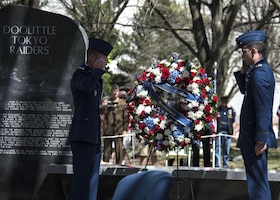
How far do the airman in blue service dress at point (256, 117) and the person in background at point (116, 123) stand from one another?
24.9 feet

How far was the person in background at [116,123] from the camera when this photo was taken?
14734mm

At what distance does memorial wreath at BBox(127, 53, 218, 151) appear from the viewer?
816 centimetres

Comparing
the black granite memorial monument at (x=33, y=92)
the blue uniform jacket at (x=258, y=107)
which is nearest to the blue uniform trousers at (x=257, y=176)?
the blue uniform jacket at (x=258, y=107)

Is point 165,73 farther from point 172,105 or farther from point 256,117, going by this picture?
point 256,117

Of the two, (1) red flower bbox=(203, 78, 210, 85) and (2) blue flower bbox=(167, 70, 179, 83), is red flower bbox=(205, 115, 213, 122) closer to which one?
(1) red flower bbox=(203, 78, 210, 85)

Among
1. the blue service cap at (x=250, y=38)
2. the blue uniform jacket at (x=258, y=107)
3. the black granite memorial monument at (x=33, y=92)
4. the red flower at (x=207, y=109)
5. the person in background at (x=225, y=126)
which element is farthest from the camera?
the person in background at (x=225, y=126)

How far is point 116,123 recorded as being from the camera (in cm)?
1491

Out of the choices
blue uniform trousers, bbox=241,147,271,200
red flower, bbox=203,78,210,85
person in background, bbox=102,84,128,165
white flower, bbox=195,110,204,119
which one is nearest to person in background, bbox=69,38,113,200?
white flower, bbox=195,110,204,119

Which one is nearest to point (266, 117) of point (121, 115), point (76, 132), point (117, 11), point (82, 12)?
point (76, 132)

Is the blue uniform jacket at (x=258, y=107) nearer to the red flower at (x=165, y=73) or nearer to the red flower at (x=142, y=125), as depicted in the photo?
the red flower at (x=165, y=73)

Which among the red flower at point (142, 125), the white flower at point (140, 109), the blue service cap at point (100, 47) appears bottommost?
the red flower at point (142, 125)

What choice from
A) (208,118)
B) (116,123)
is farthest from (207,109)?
(116,123)

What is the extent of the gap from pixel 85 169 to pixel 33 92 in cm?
228

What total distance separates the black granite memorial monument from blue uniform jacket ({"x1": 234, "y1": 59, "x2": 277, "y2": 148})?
3040 millimetres
